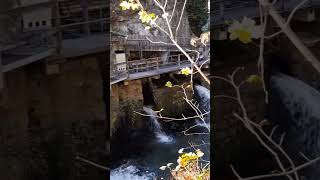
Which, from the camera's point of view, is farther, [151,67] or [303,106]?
[151,67]

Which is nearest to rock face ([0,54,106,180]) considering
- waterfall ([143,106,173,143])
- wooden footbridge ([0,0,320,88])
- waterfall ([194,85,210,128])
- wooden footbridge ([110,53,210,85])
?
wooden footbridge ([0,0,320,88])

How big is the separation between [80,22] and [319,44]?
2.51 feet

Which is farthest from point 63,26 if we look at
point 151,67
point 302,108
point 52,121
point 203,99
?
point 302,108

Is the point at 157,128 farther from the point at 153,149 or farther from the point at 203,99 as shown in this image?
the point at 203,99

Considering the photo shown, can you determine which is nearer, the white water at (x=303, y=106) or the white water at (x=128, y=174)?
the white water at (x=303, y=106)

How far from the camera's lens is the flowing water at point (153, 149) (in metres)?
1.60

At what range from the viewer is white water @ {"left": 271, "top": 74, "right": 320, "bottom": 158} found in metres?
1.31

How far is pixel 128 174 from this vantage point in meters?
1.61

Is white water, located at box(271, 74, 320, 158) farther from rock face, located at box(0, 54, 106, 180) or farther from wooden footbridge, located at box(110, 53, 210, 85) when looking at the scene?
rock face, located at box(0, 54, 106, 180)

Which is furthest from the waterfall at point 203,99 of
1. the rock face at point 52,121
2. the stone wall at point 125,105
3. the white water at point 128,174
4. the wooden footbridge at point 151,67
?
the rock face at point 52,121

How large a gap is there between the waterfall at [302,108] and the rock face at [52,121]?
0.60 m

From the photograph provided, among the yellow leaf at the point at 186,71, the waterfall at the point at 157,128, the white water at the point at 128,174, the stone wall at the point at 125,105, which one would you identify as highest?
the yellow leaf at the point at 186,71

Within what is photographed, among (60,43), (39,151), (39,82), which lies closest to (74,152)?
(39,151)

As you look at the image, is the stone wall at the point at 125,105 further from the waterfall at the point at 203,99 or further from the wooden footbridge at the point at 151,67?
the waterfall at the point at 203,99
